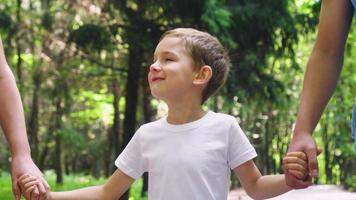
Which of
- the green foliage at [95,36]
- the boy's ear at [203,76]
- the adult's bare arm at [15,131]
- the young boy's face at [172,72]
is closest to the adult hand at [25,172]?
the adult's bare arm at [15,131]

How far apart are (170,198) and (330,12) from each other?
805 millimetres

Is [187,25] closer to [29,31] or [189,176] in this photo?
[29,31]

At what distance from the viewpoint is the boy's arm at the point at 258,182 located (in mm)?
2000

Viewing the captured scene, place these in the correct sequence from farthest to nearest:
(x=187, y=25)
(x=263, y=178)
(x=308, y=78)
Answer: (x=187, y=25)
(x=263, y=178)
(x=308, y=78)

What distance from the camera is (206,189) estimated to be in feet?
6.61

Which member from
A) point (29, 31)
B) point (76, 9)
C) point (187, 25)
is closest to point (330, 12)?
point (187, 25)

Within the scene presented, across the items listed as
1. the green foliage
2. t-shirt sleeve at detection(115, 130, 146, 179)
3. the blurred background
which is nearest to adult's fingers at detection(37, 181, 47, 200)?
t-shirt sleeve at detection(115, 130, 146, 179)

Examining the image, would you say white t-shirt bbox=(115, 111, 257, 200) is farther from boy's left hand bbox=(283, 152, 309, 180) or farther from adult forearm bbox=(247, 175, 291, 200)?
boy's left hand bbox=(283, 152, 309, 180)

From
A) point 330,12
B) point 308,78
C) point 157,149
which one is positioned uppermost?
point 330,12

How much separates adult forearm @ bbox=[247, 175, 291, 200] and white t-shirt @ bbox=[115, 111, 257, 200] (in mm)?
93

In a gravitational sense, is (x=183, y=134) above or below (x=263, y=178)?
above

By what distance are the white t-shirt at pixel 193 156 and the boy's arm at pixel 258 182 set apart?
5 cm

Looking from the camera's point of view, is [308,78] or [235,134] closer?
[308,78]

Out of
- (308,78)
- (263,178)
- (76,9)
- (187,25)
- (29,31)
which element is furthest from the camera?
(29,31)
